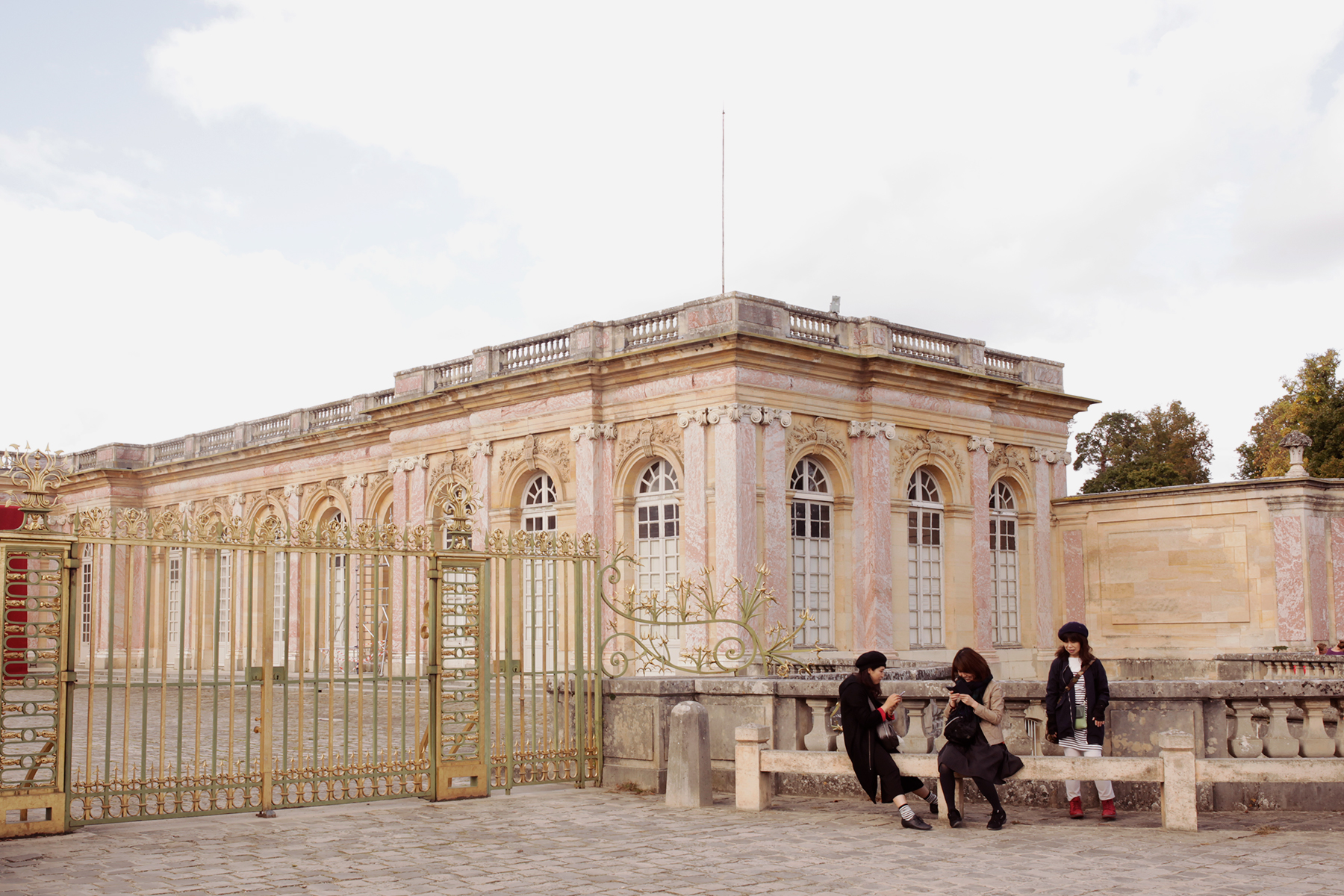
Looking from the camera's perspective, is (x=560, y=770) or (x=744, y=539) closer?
(x=560, y=770)

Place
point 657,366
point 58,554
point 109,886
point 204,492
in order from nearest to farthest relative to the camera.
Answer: point 109,886, point 58,554, point 657,366, point 204,492

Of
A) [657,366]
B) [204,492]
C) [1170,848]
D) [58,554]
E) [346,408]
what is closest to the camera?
[1170,848]

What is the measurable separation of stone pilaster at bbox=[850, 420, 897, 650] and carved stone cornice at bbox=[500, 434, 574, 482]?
192 inches

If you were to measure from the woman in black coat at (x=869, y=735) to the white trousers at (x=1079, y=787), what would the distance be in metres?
0.83

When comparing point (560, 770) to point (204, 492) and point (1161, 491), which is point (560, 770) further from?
point (204, 492)

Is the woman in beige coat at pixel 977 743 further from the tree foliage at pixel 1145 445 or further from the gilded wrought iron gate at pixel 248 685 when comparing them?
the tree foliage at pixel 1145 445

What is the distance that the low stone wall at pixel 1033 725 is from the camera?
26.8 feet

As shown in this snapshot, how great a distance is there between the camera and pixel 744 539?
63.5 ft

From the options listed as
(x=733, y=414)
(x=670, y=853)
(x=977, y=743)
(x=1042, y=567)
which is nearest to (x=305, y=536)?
(x=670, y=853)

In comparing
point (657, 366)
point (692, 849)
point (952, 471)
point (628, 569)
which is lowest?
point (692, 849)

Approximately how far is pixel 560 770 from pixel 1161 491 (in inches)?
636

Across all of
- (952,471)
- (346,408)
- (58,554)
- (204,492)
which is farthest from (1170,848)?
(204,492)

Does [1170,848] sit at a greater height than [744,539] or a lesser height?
lesser

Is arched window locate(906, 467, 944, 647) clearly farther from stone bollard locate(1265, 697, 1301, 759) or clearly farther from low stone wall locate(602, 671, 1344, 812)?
stone bollard locate(1265, 697, 1301, 759)
